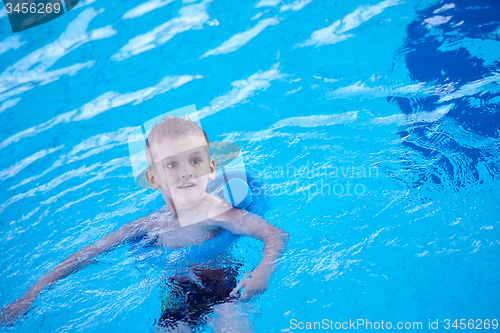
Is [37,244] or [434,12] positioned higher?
[434,12]

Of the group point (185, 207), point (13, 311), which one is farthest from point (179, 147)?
point (13, 311)

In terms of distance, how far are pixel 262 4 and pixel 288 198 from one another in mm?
3075

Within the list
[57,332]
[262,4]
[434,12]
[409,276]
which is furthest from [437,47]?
[57,332]

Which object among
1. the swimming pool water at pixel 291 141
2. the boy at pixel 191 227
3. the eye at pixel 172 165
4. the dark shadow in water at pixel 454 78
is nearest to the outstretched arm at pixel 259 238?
the boy at pixel 191 227

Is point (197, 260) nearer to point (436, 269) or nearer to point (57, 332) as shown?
point (57, 332)

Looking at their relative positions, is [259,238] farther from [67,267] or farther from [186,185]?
[67,267]

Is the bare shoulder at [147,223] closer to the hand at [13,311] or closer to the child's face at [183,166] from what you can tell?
the child's face at [183,166]

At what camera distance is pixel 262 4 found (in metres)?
4.88

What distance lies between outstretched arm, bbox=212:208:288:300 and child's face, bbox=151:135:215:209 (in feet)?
1.08

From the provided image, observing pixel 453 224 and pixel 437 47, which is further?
pixel 437 47

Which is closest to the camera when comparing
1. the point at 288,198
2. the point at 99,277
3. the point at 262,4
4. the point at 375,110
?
the point at 99,277

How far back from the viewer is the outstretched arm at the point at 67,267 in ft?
7.93

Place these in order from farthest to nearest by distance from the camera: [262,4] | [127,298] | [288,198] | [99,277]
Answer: [262,4]
[288,198]
[99,277]
[127,298]

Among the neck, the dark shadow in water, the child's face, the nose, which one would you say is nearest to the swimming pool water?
the dark shadow in water
